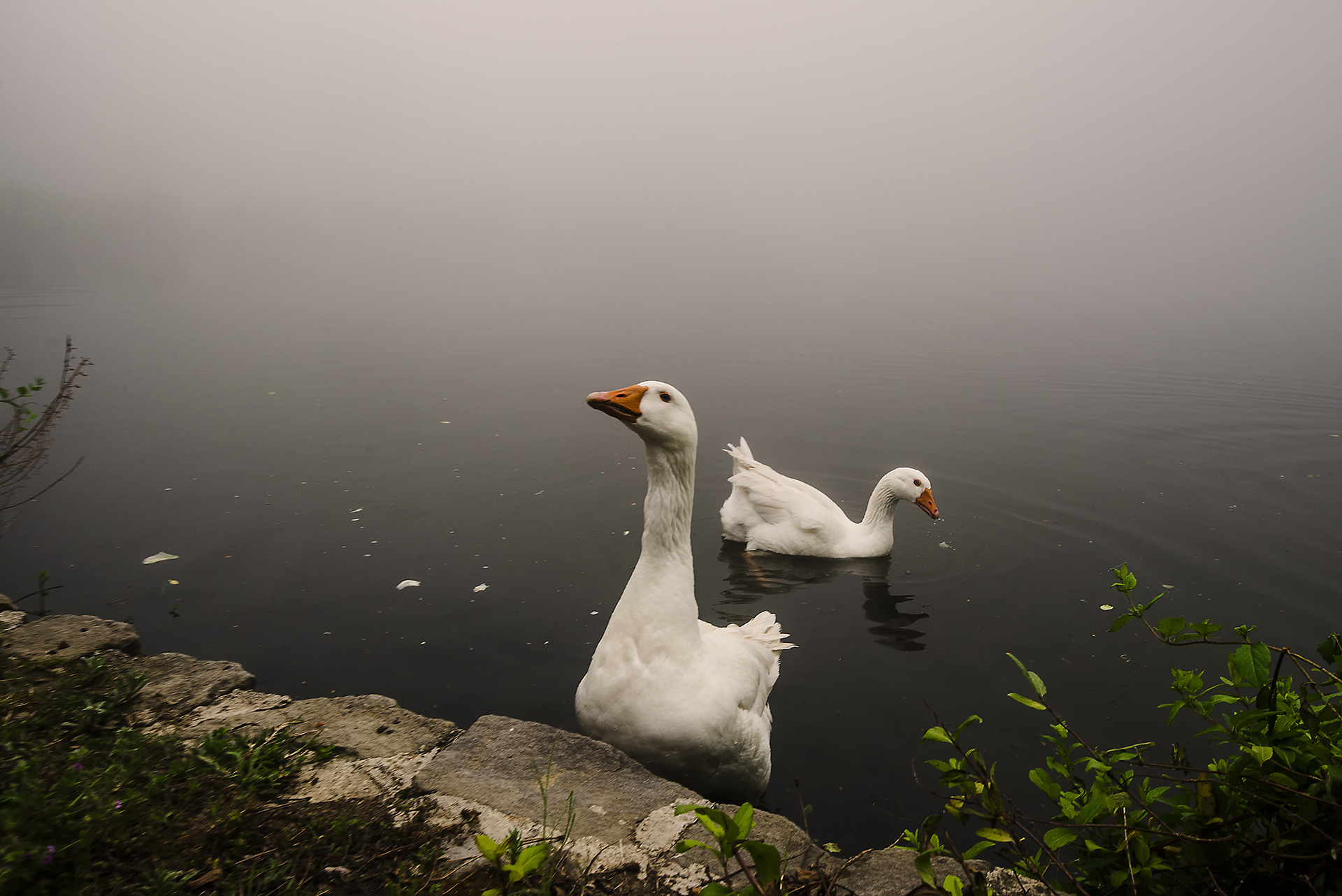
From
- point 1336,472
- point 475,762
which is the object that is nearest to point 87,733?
point 475,762

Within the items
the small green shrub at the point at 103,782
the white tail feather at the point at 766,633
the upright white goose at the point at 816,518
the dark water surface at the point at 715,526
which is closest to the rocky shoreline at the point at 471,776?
the small green shrub at the point at 103,782

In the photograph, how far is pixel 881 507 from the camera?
857cm

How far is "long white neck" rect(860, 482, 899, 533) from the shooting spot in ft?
28.0

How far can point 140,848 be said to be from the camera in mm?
2438

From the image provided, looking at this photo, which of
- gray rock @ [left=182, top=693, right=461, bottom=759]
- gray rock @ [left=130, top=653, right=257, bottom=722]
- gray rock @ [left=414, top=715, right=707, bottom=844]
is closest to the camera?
gray rock @ [left=414, top=715, right=707, bottom=844]

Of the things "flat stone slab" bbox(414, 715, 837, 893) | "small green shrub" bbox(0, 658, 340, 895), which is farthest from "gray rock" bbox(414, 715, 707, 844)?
"small green shrub" bbox(0, 658, 340, 895)

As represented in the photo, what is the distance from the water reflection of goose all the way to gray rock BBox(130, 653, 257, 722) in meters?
4.46

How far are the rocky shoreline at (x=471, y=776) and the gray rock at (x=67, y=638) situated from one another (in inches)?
0.4

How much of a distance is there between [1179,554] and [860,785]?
619 centimetres

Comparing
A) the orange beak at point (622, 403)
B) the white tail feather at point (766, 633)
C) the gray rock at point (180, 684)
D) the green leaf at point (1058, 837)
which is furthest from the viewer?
the white tail feather at point (766, 633)

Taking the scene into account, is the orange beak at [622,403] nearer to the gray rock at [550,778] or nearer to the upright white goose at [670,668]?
the upright white goose at [670,668]

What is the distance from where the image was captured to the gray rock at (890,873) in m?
2.65

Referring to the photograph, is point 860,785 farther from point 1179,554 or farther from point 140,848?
point 1179,554

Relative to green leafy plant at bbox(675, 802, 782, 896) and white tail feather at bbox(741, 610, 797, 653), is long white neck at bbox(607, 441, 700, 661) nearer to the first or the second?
white tail feather at bbox(741, 610, 797, 653)
